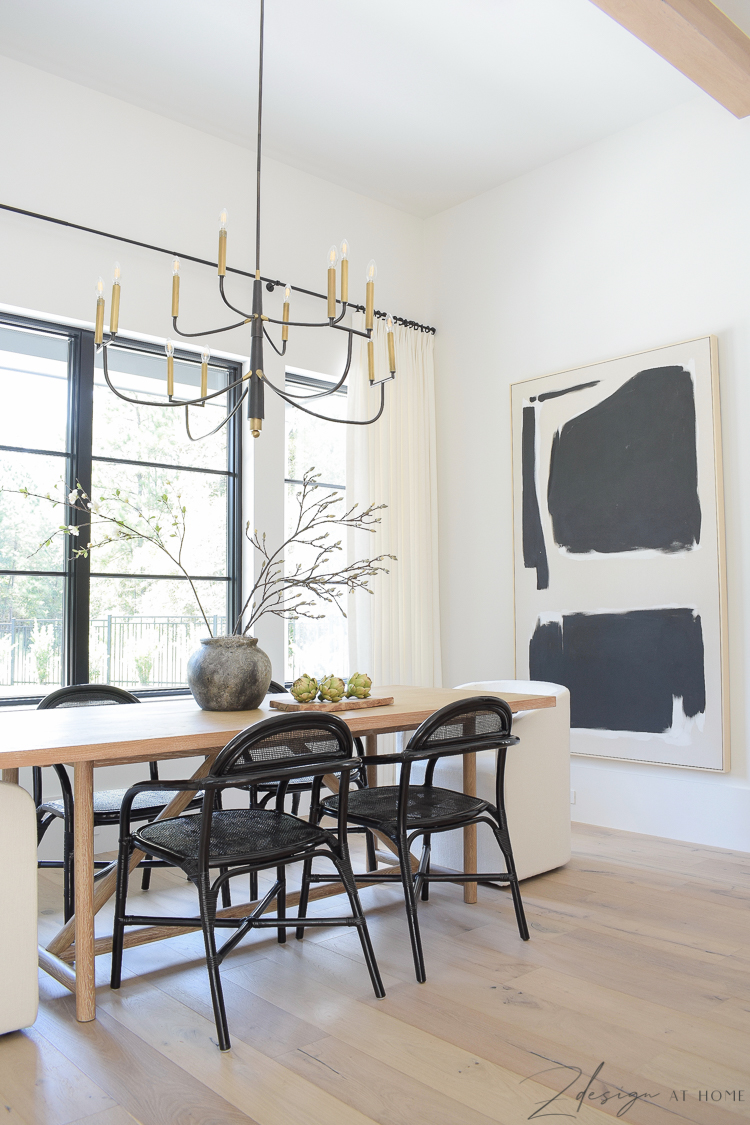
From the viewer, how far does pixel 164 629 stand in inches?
165

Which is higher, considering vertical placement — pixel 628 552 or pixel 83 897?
pixel 628 552

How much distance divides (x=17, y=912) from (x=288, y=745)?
72 cm

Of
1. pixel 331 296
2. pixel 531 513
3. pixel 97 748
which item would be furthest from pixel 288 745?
pixel 531 513

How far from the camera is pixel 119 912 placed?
226cm

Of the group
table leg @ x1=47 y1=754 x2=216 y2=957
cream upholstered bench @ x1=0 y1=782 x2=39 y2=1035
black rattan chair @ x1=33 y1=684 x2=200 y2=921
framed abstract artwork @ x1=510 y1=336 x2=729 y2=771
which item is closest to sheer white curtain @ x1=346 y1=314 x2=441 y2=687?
framed abstract artwork @ x1=510 y1=336 x2=729 y2=771

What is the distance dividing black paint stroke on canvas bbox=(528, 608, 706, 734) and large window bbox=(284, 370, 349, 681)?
110 cm

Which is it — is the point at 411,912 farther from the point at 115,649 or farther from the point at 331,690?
the point at 115,649

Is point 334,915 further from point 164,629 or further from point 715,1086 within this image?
point 164,629

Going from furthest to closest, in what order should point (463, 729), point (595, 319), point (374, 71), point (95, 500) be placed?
point (595, 319) < point (95, 500) < point (374, 71) < point (463, 729)

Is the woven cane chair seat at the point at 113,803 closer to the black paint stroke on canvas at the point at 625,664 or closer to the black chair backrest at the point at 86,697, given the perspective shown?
the black chair backrest at the point at 86,697

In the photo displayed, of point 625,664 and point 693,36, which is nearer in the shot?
point 693,36

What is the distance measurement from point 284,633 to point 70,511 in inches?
49.4

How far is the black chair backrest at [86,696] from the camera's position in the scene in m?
3.09

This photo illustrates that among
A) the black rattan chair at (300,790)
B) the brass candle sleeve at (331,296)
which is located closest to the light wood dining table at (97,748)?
the black rattan chair at (300,790)
